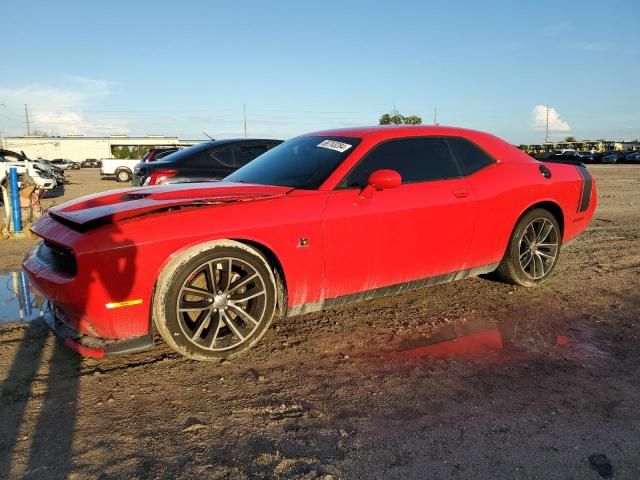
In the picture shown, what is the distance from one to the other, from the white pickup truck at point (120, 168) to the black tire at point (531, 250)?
24.3 m

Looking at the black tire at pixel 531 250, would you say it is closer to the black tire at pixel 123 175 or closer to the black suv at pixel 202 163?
the black suv at pixel 202 163

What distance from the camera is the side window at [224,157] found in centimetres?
805

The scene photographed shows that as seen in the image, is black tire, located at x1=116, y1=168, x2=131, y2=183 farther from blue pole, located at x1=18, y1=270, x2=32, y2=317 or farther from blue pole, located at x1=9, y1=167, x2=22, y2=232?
blue pole, located at x1=18, y1=270, x2=32, y2=317

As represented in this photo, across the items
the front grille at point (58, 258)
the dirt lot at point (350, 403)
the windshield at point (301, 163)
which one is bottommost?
the dirt lot at point (350, 403)

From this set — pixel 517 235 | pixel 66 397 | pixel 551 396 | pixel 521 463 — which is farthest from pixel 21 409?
pixel 517 235

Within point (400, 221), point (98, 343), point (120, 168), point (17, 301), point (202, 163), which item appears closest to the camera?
point (98, 343)

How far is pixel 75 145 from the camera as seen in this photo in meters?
80.4

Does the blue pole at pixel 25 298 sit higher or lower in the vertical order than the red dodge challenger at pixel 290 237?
lower

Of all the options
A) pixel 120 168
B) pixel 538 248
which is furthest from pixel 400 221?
pixel 120 168

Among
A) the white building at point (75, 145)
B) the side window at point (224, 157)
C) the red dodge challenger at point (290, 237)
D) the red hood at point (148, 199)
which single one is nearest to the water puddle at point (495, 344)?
the red dodge challenger at point (290, 237)

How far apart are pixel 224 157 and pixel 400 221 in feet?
16.5

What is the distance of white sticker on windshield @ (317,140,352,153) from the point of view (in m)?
3.91

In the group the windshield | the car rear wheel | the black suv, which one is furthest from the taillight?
the car rear wheel

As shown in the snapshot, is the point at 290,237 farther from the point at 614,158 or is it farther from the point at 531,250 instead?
the point at 614,158
